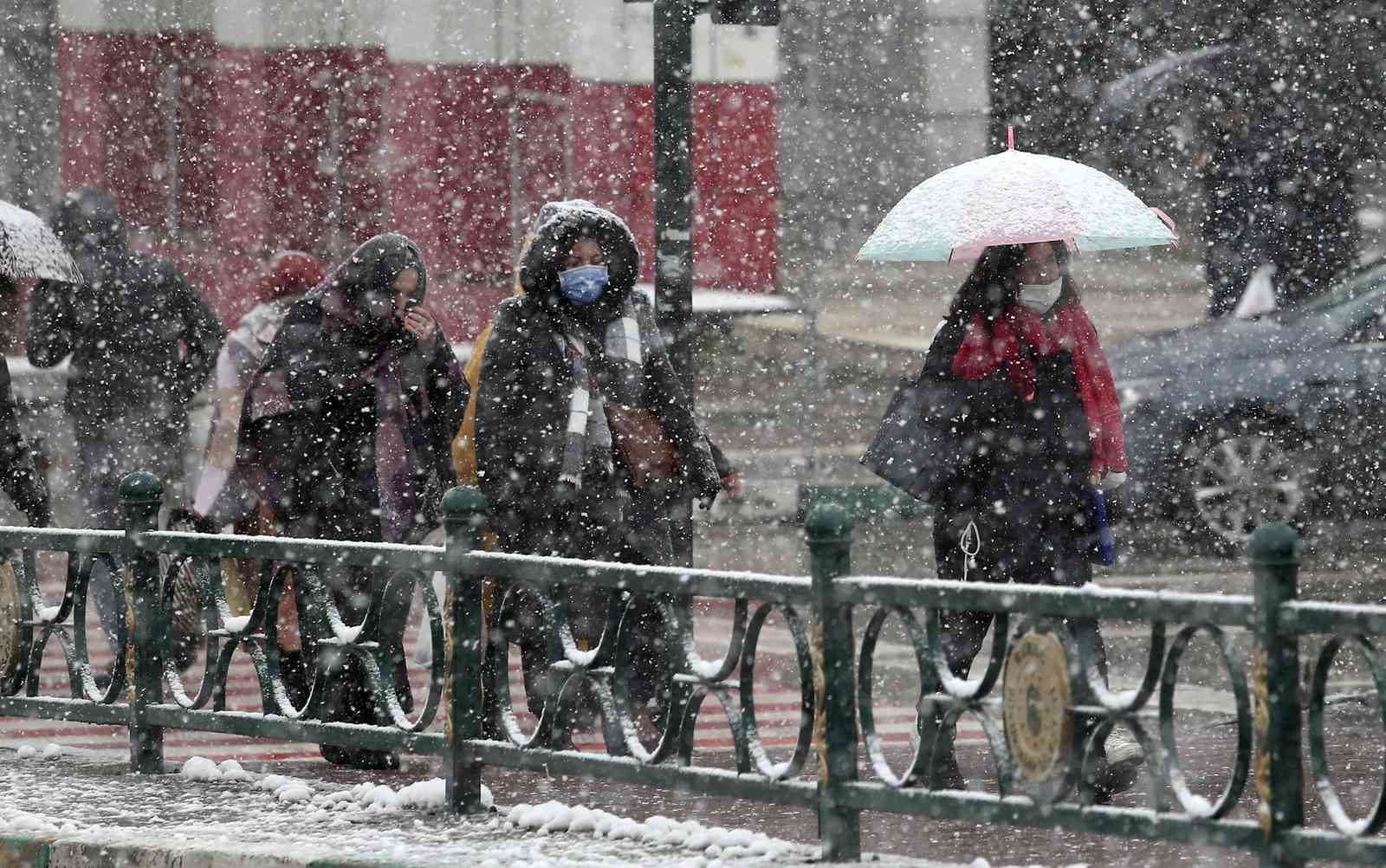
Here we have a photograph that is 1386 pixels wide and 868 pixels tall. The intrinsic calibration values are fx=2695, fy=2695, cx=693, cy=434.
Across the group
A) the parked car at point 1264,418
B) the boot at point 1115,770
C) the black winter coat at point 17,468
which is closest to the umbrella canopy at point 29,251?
the black winter coat at point 17,468

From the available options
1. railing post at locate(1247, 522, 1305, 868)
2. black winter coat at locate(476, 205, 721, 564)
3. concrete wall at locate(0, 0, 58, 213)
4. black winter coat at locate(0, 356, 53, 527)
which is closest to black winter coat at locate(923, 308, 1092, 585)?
black winter coat at locate(476, 205, 721, 564)

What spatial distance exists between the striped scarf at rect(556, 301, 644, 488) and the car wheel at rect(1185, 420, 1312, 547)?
612cm

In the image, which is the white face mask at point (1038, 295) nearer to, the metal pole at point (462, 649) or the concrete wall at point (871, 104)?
the metal pole at point (462, 649)

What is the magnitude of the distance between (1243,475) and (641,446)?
6202 mm

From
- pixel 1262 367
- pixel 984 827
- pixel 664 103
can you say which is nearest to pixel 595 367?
pixel 664 103

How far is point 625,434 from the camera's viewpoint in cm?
864

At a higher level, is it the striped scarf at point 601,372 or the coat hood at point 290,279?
the coat hood at point 290,279

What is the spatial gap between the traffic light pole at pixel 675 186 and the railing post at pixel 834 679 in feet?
8.44

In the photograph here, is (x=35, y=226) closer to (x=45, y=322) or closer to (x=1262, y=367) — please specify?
(x=45, y=322)

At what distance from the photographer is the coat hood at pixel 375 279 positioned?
8742 millimetres

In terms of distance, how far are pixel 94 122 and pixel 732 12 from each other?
40.9 feet

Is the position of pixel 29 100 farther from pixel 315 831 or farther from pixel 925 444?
pixel 315 831

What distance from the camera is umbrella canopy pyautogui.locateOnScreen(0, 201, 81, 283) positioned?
9.48 meters

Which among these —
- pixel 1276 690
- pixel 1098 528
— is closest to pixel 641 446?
pixel 1098 528
